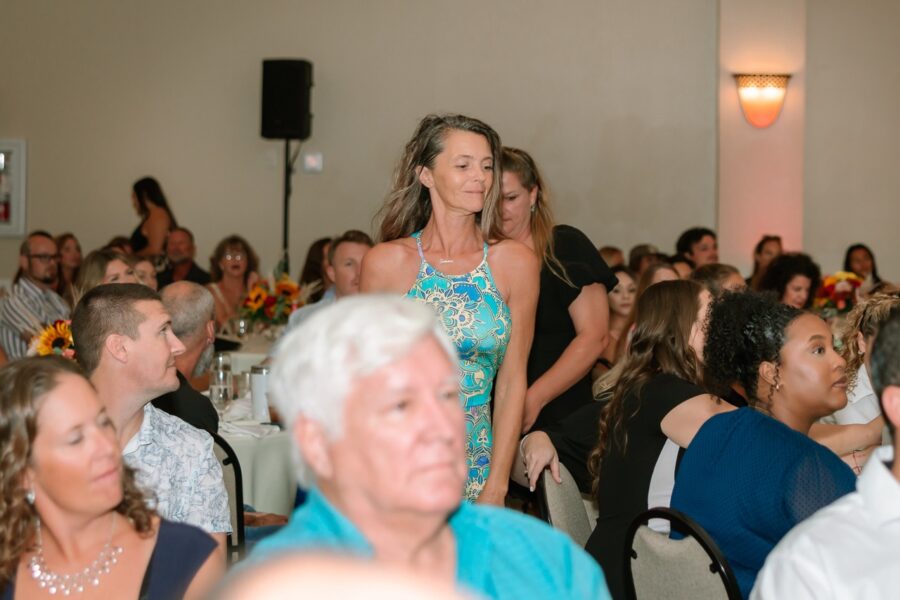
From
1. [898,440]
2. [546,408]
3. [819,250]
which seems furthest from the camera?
[819,250]

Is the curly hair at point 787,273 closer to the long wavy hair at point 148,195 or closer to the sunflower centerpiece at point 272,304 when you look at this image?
the sunflower centerpiece at point 272,304

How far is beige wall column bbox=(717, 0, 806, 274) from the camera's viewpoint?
10.1 metres

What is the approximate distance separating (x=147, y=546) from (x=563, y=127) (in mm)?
8799

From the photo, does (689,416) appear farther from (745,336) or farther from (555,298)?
(555,298)

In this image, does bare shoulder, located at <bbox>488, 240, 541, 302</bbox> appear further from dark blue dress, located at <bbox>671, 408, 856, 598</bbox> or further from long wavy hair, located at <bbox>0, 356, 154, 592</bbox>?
long wavy hair, located at <bbox>0, 356, 154, 592</bbox>

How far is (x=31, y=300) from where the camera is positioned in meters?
7.44

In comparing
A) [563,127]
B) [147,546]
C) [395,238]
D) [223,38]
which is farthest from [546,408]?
[223,38]

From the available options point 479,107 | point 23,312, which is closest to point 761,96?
point 479,107

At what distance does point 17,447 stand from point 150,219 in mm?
8853

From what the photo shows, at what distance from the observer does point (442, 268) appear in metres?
3.09

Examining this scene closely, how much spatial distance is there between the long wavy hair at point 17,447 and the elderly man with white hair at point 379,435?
2.36ft

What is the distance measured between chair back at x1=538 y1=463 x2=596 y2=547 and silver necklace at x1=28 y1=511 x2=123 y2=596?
132cm

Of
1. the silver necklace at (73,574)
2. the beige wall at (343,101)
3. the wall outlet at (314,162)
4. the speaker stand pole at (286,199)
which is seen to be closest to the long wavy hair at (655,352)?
the silver necklace at (73,574)

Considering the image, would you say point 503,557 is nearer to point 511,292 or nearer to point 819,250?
point 511,292
